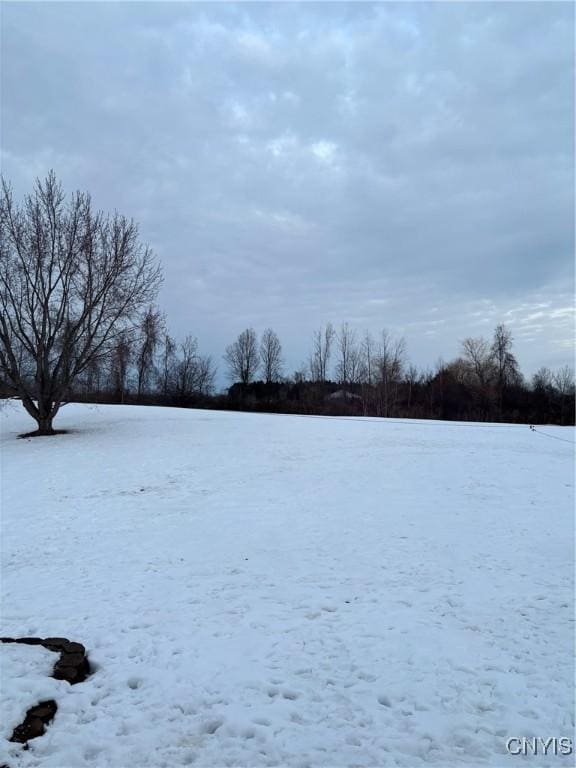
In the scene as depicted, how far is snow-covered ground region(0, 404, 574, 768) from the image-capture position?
346cm

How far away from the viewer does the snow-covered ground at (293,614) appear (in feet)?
11.3

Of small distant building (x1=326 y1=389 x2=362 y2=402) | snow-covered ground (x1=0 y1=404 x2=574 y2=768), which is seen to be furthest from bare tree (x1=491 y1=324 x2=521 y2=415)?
snow-covered ground (x1=0 y1=404 x2=574 y2=768)

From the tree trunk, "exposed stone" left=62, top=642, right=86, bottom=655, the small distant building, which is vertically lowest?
"exposed stone" left=62, top=642, right=86, bottom=655

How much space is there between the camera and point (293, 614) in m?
5.40

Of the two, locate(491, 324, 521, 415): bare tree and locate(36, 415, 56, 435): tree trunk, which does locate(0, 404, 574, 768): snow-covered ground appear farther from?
locate(491, 324, 521, 415): bare tree

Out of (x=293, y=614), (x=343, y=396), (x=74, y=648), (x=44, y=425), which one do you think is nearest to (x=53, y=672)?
(x=74, y=648)

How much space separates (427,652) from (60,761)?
3213 mm

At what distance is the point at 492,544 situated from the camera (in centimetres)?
758

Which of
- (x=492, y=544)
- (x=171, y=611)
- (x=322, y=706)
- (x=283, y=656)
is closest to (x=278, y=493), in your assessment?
(x=492, y=544)

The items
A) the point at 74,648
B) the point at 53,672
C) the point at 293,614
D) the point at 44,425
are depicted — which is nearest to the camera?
the point at 53,672

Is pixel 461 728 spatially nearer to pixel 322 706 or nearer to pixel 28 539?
pixel 322 706

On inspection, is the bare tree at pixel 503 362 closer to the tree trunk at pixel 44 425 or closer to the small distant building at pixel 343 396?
the small distant building at pixel 343 396

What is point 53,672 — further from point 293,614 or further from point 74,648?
point 293,614

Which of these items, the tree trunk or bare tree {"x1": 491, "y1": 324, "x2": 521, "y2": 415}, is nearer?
the tree trunk
